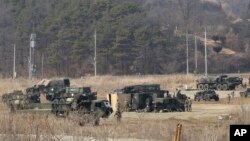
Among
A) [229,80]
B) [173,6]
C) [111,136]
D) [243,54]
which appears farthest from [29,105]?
[173,6]

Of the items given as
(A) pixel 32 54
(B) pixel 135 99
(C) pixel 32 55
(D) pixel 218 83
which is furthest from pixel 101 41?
(B) pixel 135 99

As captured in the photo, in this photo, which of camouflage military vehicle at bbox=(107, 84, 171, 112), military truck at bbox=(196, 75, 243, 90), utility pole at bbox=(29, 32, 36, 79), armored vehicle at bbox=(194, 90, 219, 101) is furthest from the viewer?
utility pole at bbox=(29, 32, 36, 79)

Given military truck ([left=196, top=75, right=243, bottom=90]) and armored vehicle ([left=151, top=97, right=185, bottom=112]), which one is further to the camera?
military truck ([left=196, top=75, right=243, bottom=90])

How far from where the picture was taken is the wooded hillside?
113125mm

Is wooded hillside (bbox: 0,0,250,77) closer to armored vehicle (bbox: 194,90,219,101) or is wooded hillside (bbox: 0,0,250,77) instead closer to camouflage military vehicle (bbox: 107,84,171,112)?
armored vehicle (bbox: 194,90,219,101)

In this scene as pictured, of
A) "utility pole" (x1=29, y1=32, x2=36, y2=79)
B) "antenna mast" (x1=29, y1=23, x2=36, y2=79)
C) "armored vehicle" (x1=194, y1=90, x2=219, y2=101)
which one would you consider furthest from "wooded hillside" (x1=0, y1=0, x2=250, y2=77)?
"armored vehicle" (x1=194, y1=90, x2=219, y2=101)

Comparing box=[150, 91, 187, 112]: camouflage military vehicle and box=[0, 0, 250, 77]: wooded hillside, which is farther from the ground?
box=[0, 0, 250, 77]: wooded hillside

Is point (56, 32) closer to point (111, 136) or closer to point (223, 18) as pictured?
point (223, 18)

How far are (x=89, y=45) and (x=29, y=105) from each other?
72245 mm

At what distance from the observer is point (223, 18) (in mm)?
167000

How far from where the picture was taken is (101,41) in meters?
110

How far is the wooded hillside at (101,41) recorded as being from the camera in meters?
113

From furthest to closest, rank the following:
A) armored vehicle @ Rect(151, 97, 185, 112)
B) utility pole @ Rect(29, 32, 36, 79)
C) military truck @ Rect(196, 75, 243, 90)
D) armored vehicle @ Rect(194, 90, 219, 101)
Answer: utility pole @ Rect(29, 32, 36, 79) → military truck @ Rect(196, 75, 243, 90) → armored vehicle @ Rect(194, 90, 219, 101) → armored vehicle @ Rect(151, 97, 185, 112)

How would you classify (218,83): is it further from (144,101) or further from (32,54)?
(32,54)
